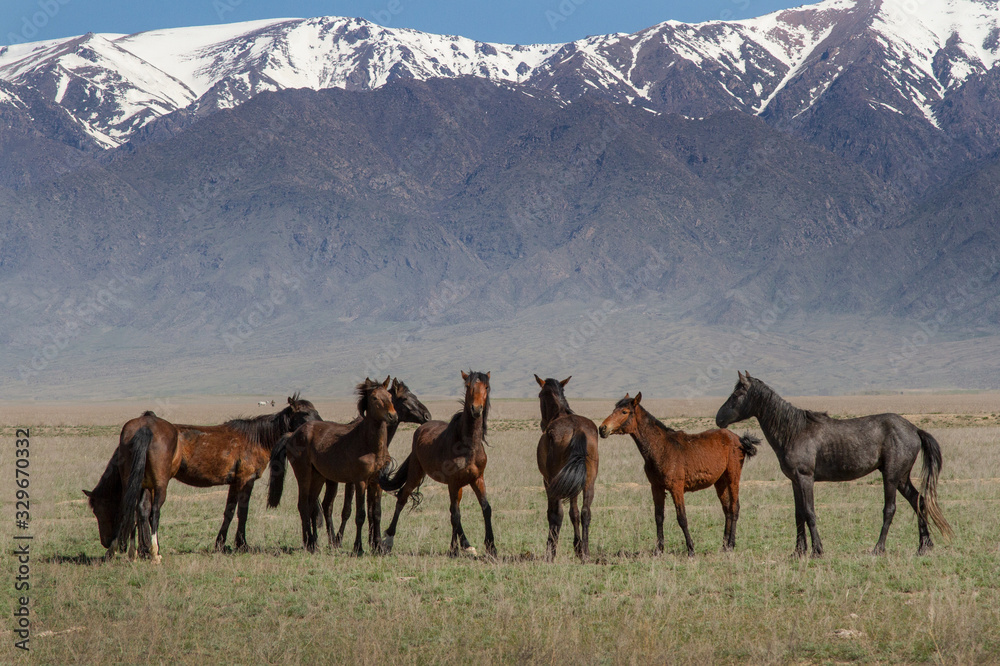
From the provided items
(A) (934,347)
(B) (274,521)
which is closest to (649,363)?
(A) (934,347)

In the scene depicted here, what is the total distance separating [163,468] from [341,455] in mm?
2446

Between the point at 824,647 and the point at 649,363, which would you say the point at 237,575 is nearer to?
the point at 824,647

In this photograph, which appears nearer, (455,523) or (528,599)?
(528,599)

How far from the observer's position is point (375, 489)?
13781mm

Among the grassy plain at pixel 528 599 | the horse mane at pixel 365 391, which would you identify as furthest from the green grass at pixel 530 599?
the horse mane at pixel 365 391

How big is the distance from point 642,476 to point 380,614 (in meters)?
15.1

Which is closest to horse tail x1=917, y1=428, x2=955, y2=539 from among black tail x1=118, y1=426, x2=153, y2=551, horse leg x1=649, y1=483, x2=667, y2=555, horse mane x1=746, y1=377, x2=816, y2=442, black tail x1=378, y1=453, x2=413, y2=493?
horse mane x1=746, y1=377, x2=816, y2=442

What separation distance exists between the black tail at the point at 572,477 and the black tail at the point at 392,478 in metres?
2.68

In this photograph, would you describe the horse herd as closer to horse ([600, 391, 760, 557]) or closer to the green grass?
horse ([600, 391, 760, 557])

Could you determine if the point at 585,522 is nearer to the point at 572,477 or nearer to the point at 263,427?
the point at 572,477

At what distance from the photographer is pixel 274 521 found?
16922mm

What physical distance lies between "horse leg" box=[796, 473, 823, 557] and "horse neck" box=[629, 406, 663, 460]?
205 cm

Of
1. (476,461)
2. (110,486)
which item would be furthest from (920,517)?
(110,486)

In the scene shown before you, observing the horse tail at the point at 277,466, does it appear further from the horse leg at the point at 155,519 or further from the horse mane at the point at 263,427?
the horse leg at the point at 155,519
